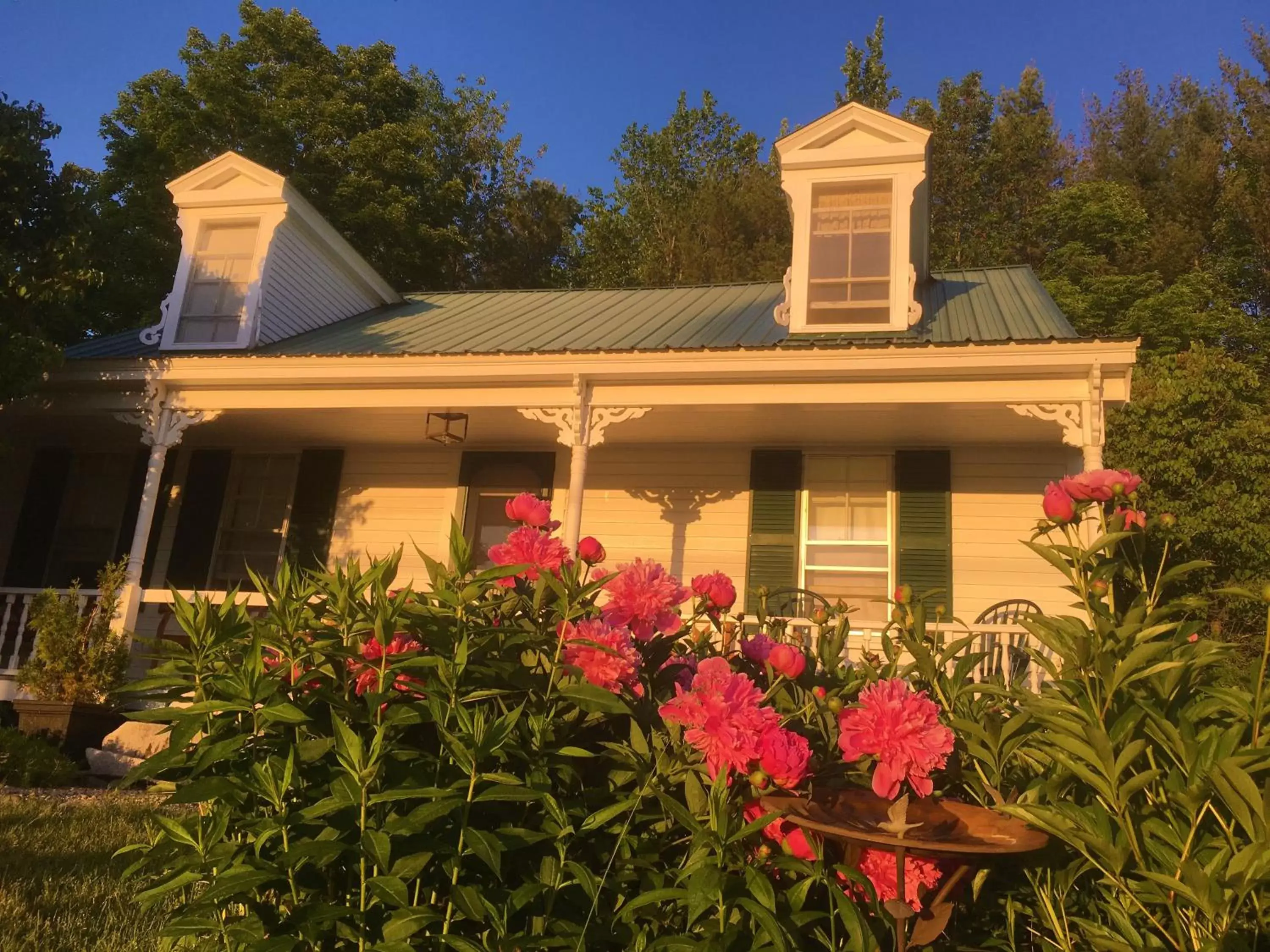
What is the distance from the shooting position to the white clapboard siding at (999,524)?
7.30 meters

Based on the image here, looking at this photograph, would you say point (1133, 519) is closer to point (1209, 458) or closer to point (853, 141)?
point (853, 141)

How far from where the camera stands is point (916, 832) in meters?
1.57

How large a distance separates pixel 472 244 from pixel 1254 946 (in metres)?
27.1

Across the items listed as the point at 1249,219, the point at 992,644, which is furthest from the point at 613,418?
the point at 1249,219

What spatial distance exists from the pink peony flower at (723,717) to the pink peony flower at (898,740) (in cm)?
16

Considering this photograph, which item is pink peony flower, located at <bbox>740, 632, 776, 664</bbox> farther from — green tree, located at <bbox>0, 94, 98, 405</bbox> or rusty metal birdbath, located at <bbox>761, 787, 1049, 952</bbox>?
green tree, located at <bbox>0, 94, 98, 405</bbox>

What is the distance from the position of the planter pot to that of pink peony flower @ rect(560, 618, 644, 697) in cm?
622

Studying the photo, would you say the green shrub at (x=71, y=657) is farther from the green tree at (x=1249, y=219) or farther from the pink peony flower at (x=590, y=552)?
the green tree at (x=1249, y=219)

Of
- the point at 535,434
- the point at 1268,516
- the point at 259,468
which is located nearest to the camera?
the point at 535,434

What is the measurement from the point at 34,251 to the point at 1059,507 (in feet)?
28.6

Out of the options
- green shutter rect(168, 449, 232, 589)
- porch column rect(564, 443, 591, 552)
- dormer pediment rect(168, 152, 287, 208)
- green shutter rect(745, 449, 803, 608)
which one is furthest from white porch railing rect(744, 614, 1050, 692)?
dormer pediment rect(168, 152, 287, 208)

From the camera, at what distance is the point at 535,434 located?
28.2ft

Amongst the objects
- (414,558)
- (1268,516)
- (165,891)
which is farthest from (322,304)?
(1268,516)

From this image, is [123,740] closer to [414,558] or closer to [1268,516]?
[414,558]
